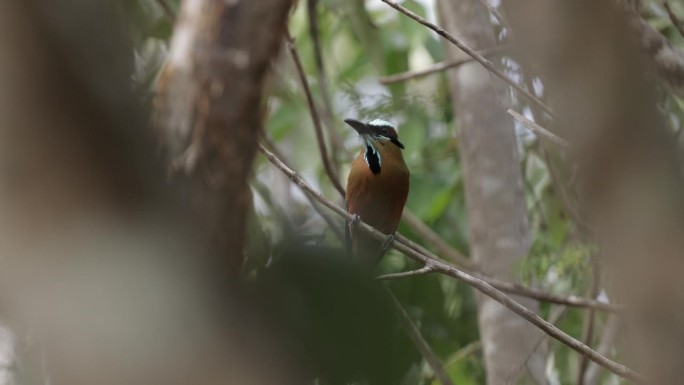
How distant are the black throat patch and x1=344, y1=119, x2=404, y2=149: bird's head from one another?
0.12ft

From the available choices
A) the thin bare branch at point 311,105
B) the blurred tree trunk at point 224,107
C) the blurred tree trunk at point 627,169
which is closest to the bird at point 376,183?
the thin bare branch at point 311,105

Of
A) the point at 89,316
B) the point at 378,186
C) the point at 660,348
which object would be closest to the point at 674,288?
the point at 660,348

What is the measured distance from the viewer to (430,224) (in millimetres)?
5387

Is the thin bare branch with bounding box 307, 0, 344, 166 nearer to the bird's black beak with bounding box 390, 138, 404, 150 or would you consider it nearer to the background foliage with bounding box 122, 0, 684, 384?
the background foliage with bounding box 122, 0, 684, 384

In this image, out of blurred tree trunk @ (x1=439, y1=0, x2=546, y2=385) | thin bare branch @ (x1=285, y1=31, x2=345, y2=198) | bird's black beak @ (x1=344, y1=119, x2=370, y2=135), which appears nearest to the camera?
thin bare branch @ (x1=285, y1=31, x2=345, y2=198)

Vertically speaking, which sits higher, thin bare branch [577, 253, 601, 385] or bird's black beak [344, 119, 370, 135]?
bird's black beak [344, 119, 370, 135]

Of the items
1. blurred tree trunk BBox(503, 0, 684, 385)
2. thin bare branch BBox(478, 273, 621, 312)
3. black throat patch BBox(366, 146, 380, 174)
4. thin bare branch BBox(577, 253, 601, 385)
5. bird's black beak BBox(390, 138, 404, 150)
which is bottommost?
thin bare branch BBox(577, 253, 601, 385)

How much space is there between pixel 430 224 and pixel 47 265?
14.4 ft

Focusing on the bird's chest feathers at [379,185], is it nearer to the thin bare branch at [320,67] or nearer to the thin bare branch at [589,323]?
the thin bare branch at [320,67]

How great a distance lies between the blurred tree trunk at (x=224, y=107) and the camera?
127cm

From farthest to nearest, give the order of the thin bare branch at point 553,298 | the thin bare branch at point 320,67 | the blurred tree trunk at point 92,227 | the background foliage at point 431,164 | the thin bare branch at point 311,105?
the thin bare branch at point 320,67
the background foliage at point 431,164
the thin bare branch at point 311,105
the thin bare branch at point 553,298
the blurred tree trunk at point 92,227

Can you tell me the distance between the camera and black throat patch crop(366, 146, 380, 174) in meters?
5.05

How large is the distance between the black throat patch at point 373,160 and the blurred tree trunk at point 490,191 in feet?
2.13

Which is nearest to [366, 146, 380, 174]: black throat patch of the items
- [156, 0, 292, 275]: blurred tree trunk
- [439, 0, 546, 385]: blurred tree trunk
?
[439, 0, 546, 385]: blurred tree trunk
